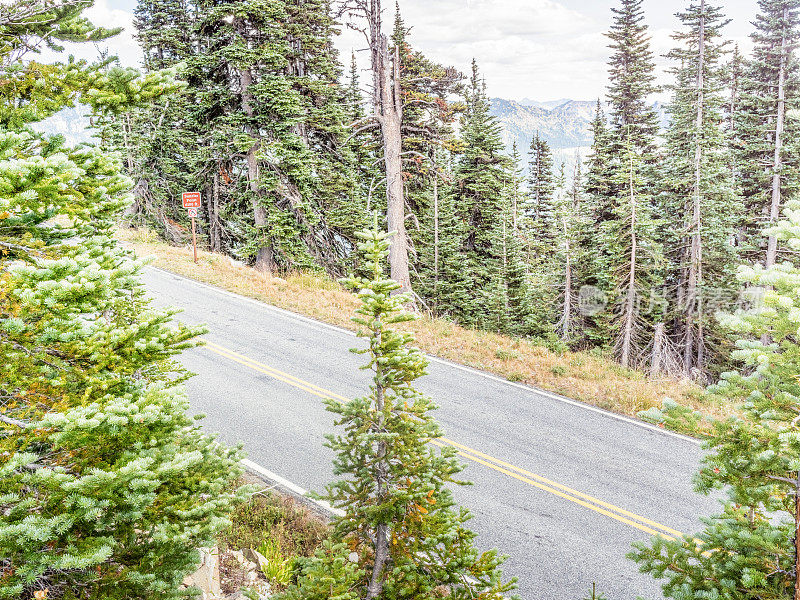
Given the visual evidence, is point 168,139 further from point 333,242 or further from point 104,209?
point 104,209

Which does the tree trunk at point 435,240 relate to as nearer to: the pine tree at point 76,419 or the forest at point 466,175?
the forest at point 466,175

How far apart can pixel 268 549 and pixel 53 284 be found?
14.9 ft

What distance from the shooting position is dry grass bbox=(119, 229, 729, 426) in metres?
11.4

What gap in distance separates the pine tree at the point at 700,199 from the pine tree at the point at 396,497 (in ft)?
72.4

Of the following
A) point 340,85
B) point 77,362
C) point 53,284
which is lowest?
point 77,362

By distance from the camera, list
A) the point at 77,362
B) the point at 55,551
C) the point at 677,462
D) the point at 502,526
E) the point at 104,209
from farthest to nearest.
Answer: the point at 677,462
the point at 502,526
the point at 104,209
the point at 77,362
the point at 55,551

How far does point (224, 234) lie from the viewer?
89.1ft

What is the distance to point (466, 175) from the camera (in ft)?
97.1

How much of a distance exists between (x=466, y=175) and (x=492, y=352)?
18.4 m

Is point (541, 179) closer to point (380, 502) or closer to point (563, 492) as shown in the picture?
point (563, 492)

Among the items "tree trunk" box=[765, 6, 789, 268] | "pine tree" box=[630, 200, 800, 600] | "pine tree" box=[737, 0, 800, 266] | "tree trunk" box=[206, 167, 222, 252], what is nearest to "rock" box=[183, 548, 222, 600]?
"pine tree" box=[630, 200, 800, 600]

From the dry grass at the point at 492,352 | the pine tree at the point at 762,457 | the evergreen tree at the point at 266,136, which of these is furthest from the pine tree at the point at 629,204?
the pine tree at the point at 762,457

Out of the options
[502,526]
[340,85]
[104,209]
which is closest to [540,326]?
[340,85]

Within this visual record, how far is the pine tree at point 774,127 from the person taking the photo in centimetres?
2344
